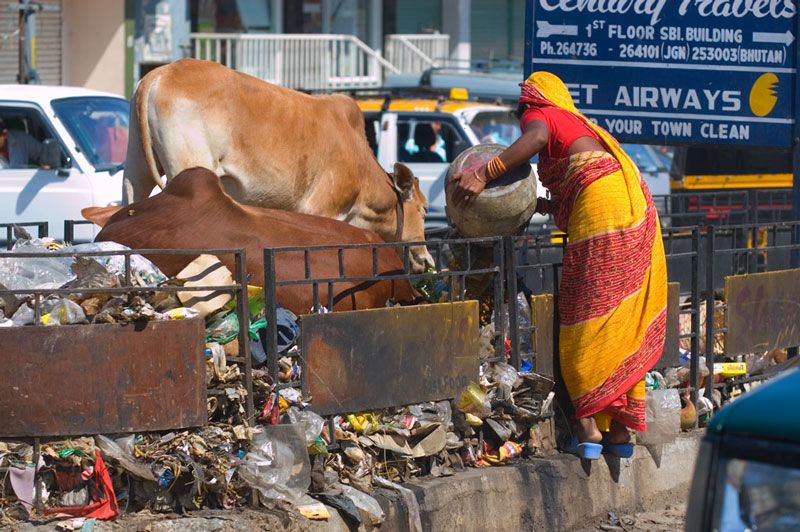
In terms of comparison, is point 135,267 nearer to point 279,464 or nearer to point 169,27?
point 279,464

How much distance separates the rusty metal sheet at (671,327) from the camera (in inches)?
222

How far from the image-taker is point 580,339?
16.5 ft

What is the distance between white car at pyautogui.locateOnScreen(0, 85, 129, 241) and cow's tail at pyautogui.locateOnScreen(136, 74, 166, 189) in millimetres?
3211

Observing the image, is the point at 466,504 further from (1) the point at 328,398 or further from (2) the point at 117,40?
(2) the point at 117,40

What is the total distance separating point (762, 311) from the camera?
19.7 feet

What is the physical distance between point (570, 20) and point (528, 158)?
2.24 m

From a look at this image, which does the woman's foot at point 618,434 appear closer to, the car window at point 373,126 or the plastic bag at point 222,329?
the plastic bag at point 222,329

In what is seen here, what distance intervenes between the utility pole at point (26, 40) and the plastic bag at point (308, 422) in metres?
11.0

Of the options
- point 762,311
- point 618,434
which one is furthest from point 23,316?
point 762,311

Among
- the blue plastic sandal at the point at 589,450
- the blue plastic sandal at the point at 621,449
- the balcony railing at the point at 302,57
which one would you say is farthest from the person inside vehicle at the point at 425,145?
the blue plastic sandal at the point at 589,450

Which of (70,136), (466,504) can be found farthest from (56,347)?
(70,136)

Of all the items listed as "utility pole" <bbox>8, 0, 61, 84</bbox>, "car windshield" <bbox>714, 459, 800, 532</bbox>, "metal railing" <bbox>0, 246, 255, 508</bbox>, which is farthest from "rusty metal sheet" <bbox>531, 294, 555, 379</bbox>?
"utility pole" <bbox>8, 0, 61, 84</bbox>

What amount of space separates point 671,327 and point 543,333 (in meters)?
0.74

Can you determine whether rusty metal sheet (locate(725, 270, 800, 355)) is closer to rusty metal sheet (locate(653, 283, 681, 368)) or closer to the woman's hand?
rusty metal sheet (locate(653, 283, 681, 368))
